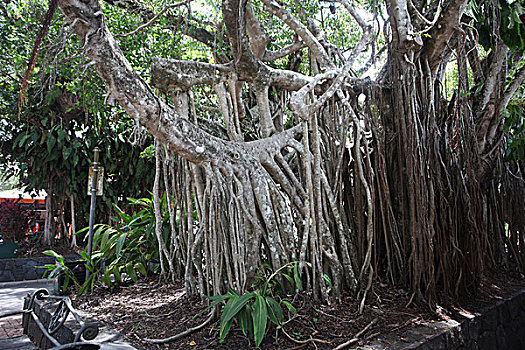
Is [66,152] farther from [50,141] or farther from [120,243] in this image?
[120,243]

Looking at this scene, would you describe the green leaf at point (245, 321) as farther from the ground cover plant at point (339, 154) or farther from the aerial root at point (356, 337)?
the aerial root at point (356, 337)

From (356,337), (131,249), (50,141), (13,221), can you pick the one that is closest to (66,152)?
(50,141)

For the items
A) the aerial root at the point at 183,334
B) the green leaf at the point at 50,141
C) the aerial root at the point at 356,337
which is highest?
the green leaf at the point at 50,141

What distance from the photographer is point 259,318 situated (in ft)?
7.66

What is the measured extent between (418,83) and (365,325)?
7.07 feet

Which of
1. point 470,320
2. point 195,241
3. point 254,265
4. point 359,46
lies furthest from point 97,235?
point 470,320

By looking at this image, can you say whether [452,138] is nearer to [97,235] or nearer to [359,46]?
[359,46]

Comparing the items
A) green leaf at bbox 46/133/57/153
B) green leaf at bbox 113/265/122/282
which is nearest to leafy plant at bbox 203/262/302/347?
green leaf at bbox 113/265/122/282

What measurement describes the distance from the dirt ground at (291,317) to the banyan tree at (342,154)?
0.15m

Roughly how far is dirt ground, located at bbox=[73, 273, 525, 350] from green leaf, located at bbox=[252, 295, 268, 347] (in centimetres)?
22

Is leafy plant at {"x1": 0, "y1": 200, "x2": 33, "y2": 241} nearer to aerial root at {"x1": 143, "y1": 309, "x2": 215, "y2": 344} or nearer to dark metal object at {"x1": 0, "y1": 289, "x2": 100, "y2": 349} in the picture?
dark metal object at {"x1": 0, "y1": 289, "x2": 100, "y2": 349}

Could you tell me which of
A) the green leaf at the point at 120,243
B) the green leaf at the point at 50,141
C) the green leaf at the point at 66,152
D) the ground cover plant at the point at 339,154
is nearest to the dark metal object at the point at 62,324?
the ground cover plant at the point at 339,154

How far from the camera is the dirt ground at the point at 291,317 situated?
8.29 feet

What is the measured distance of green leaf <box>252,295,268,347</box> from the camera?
7.39 ft
